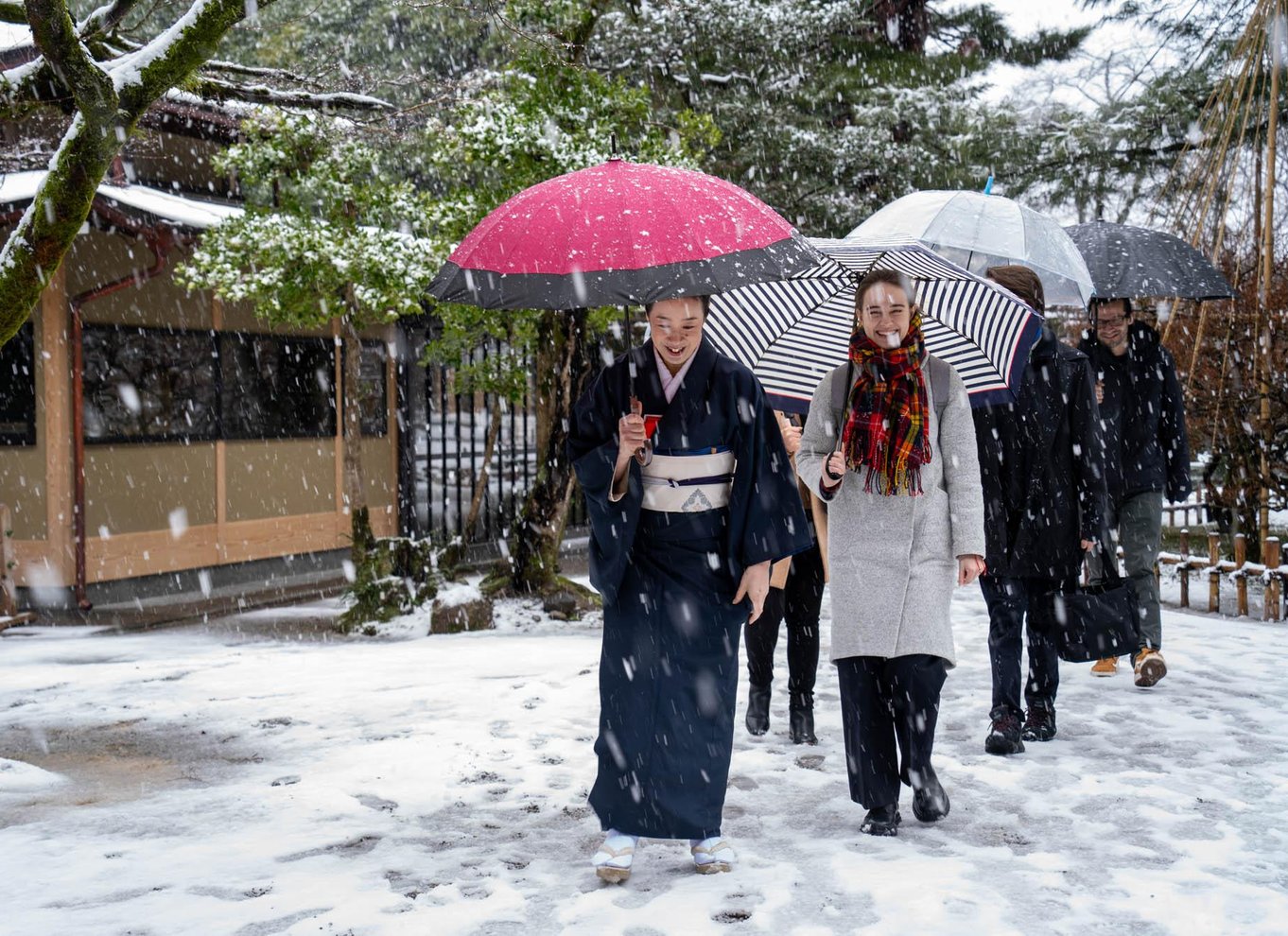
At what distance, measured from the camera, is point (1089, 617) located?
530 cm

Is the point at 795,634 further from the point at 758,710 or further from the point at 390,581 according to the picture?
the point at 390,581

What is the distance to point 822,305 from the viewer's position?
4941 mm

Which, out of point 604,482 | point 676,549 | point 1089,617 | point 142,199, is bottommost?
point 1089,617

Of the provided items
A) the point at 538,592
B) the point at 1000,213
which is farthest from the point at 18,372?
the point at 1000,213

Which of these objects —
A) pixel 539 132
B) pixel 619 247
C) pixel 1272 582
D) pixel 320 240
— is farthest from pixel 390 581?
pixel 1272 582

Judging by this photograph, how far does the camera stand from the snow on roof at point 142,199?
9039 mm

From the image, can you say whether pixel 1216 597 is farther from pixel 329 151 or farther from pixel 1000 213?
pixel 329 151

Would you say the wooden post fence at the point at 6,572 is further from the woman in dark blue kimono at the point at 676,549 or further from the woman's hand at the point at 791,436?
the woman in dark blue kimono at the point at 676,549

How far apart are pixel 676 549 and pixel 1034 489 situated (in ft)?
6.86

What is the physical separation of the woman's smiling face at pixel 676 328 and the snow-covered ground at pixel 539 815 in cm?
164

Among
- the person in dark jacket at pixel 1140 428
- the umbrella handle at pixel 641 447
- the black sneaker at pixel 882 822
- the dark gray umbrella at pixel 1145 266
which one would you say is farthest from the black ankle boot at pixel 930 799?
the dark gray umbrella at pixel 1145 266

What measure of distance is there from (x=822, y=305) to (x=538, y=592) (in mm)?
5119

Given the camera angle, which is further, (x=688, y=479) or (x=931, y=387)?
(x=931, y=387)

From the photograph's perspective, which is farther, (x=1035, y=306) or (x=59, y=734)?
(x=59, y=734)
